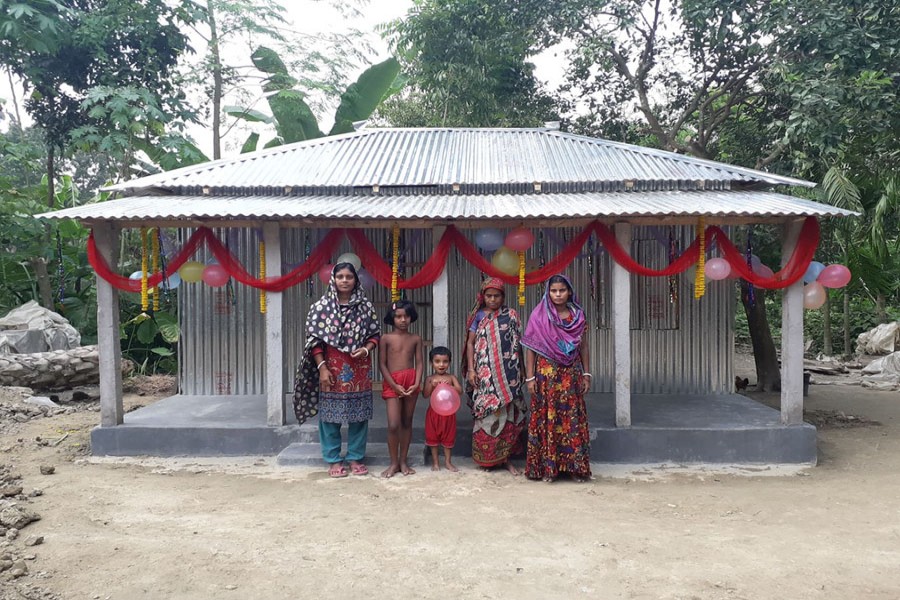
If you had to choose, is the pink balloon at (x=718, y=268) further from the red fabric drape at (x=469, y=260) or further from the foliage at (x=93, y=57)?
the foliage at (x=93, y=57)

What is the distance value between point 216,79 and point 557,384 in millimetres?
9847

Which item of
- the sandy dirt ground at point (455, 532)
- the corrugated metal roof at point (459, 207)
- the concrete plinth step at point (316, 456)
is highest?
the corrugated metal roof at point (459, 207)

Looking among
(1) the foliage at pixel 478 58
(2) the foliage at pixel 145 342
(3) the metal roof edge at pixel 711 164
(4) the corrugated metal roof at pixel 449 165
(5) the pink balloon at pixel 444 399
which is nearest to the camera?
(5) the pink balloon at pixel 444 399

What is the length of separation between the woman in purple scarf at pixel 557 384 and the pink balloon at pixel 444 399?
62 centimetres

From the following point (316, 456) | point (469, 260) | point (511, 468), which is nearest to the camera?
point (511, 468)

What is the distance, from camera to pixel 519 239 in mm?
5703

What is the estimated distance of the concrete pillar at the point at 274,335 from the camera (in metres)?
5.91

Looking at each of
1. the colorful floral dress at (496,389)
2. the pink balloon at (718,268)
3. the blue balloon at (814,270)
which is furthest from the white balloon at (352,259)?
the blue balloon at (814,270)

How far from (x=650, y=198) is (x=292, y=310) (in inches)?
167

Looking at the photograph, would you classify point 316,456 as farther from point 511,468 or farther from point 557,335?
point 557,335

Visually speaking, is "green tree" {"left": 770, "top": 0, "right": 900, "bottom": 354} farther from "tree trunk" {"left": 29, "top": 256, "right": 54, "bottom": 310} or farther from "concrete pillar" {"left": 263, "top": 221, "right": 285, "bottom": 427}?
"tree trunk" {"left": 29, "top": 256, "right": 54, "bottom": 310}

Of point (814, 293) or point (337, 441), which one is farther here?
point (814, 293)

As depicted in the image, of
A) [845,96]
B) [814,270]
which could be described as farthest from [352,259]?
[845,96]

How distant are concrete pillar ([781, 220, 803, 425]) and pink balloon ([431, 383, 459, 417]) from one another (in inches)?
120
